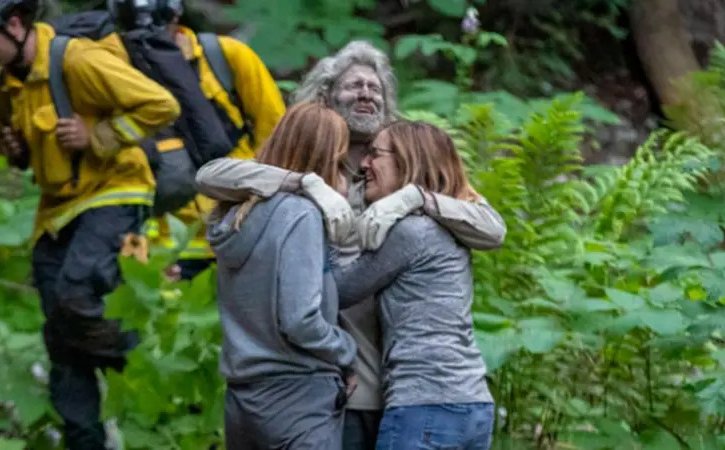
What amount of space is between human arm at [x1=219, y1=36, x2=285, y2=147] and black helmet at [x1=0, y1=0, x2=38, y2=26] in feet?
2.91

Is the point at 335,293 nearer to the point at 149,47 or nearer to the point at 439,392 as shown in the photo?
the point at 439,392

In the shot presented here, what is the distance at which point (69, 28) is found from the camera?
5227 millimetres

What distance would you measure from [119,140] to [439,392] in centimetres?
191

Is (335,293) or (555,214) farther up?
(335,293)

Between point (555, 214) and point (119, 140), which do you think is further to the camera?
point (555, 214)

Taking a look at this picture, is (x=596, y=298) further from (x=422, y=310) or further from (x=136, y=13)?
(x=136, y=13)

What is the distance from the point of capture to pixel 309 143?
382 cm

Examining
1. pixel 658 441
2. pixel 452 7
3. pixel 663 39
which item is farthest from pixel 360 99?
pixel 663 39

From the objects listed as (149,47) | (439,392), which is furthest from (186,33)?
(439,392)

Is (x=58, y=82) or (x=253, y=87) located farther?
(x=253, y=87)

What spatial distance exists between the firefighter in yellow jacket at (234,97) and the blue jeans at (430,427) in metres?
2.04

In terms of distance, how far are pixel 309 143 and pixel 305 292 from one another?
47cm

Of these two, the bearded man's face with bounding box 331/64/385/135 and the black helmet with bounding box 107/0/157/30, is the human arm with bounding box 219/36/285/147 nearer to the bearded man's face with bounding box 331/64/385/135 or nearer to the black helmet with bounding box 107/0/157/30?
the black helmet with bounding box 107/0/157/30

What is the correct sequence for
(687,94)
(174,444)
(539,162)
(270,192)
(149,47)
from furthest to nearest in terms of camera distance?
1. (687,94)
2. (539,162)
3. (149,47)
4. (174,444)
5. (270,192)
